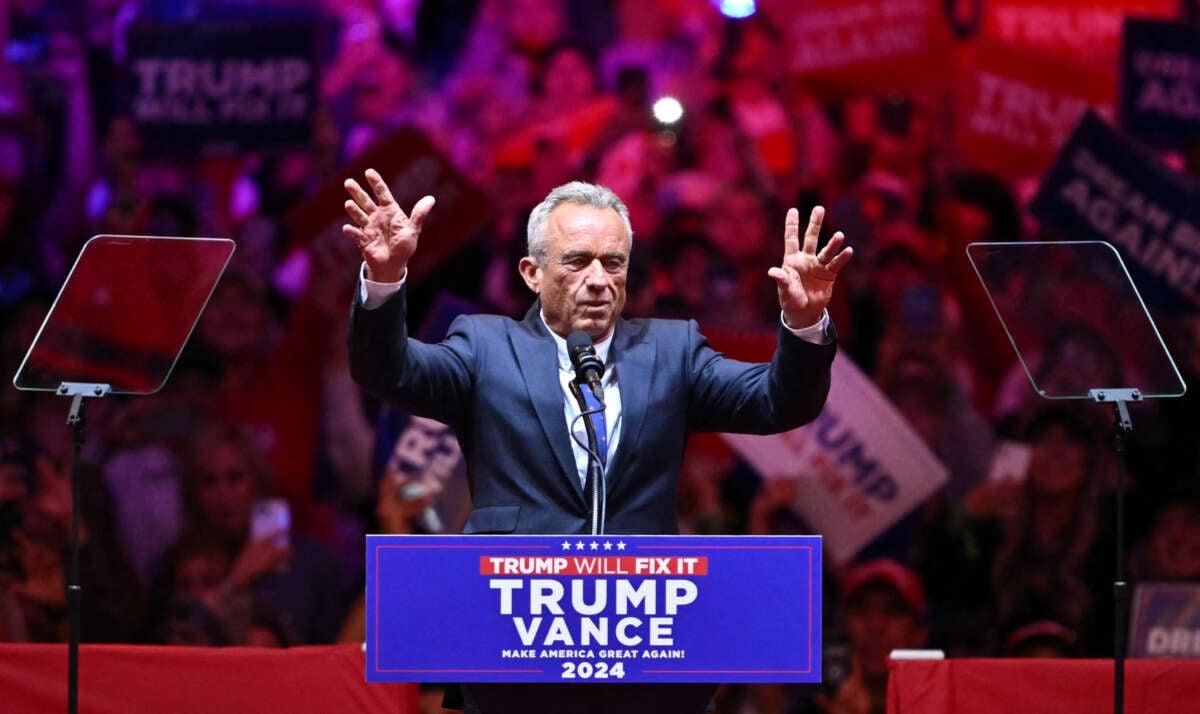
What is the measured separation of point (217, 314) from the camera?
6355 millimetres

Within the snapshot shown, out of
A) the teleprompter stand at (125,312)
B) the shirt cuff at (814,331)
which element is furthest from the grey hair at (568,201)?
the teleprompter stand at (125,312)

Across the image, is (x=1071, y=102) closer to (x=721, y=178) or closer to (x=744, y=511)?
(x=721, y=178)

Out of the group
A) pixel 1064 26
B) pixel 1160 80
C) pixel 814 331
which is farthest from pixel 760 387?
pixel 1064 26

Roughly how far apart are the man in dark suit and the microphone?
0.67 ft

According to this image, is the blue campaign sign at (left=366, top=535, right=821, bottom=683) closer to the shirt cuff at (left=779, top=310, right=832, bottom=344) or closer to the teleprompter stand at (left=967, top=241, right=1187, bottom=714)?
the shirt cuff at (left=779, top=310, right=832, bottom=344)

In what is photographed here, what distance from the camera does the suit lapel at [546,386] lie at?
298 centimetres

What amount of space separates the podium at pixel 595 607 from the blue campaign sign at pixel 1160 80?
4.50 m

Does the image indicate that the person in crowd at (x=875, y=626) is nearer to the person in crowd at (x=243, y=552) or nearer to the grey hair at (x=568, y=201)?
the person in crowd at (x=243, y=552)

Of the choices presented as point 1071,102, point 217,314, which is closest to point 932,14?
point 1071,102

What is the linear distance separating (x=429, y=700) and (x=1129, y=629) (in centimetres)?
251

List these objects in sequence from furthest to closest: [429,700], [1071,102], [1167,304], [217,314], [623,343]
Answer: [1071,102]
[217,314]
[1167,304]
[429,700]
[623,343]

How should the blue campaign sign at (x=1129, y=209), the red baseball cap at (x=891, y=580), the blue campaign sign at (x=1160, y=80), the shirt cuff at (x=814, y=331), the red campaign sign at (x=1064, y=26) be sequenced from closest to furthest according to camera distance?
the shirt cuff at (x=814, y=331), the red baseball cap at (x=891, y=580), the blue campaign sign at (x=1129, y=209), the blue campaign sign at (x=1160, y=80), the red campaign sign at (x=1064, y=26)

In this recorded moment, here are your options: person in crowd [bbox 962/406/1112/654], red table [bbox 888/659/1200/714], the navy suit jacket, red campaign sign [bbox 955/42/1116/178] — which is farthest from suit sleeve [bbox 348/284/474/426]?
red campaign sign [bbox 955/42/1116/178]

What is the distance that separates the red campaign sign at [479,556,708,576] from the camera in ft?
8.45
